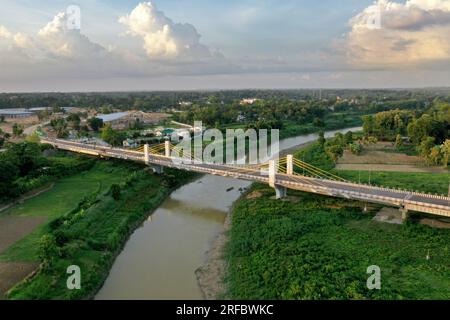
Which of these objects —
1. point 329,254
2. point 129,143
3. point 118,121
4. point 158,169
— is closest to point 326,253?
point 329,254

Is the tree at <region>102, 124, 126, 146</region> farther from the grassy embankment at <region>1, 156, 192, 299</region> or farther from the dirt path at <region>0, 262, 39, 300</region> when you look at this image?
the dirt path at <region>0, 262, 39, 300</region>

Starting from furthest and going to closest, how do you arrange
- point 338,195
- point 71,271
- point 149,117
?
point 149,117
point 338,195
point 71,271

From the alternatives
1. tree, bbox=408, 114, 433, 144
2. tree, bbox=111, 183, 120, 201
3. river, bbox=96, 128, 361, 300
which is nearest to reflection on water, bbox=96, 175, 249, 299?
river, bbox=96, 128, 361, 300

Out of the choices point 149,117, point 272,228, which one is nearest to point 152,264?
point 272,228

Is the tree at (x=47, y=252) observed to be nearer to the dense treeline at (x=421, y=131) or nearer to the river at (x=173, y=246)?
the river at (x=173, y=246)

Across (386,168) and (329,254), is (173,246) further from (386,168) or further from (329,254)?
(386,168)
